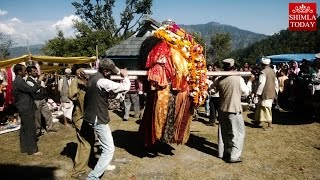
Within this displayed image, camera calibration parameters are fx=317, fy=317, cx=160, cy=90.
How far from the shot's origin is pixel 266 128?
1013cm

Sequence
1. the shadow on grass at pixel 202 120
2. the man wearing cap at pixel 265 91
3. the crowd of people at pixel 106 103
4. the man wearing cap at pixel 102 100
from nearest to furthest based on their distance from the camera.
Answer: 1. the man wearing cap at pixel 102 100
2. the crowd of people at pixel 106 103
3. the man wearing cap at pixel 265 91
4. the shadow on grass at pixel 202 120

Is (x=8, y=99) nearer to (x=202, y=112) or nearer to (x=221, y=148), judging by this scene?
(x=202, y=112)

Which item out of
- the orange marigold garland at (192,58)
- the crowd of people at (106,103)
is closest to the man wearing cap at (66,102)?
the crowd of people at (106,103)

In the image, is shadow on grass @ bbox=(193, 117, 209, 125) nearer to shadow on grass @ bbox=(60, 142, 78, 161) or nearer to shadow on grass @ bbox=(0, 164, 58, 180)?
shadow on grass @ bbox=(60, 142, 78, 161)

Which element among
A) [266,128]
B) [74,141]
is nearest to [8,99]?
[74,141]

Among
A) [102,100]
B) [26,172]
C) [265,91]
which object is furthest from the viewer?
[265,91]

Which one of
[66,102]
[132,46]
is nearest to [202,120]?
[66,102]

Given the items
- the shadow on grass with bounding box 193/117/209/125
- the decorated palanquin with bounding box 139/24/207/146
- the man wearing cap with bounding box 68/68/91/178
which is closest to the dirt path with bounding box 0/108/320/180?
the man wearing cap with bounding box 68/68/91/178

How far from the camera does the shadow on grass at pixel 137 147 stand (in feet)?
25.4

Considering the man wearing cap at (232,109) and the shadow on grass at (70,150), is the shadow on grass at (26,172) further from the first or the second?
the man wearing cap at (232,109)

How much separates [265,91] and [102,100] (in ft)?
19.9

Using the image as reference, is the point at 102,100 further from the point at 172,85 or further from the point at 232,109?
the point at 232,109

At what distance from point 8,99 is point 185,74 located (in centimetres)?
918

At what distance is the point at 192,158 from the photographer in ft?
24.3
